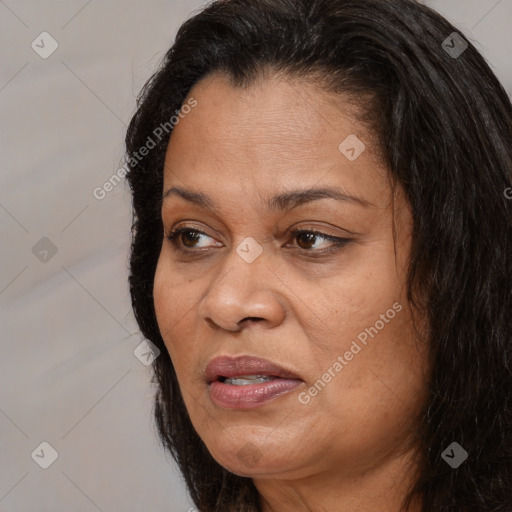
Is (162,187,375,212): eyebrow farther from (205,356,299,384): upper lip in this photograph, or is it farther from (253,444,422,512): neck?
(253,444,422,512): neck

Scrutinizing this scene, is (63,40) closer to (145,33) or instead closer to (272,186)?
(145,33)

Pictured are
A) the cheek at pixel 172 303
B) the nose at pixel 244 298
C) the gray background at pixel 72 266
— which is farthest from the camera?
the gray background at pixel 72 266

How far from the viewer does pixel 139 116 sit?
108 inches

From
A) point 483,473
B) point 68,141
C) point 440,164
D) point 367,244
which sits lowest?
point 483,473

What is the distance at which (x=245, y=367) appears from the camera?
2250 mm

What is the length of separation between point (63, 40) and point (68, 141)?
1.05 ft

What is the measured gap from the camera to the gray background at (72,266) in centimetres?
373

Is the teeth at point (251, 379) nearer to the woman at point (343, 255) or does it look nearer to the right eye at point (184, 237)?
the woman at point (343, 255)

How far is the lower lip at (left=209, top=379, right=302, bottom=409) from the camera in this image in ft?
7.41

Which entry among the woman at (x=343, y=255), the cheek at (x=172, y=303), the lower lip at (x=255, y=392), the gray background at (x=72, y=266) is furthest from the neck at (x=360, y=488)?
the gray background at (x=72, y=266)

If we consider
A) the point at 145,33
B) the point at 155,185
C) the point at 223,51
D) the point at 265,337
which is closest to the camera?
the point at 265,337

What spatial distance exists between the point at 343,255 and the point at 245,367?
0.94ft

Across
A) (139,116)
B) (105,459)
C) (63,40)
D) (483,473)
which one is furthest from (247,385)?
(63,40)

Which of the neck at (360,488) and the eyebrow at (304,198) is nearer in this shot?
the eyebrow at (304,198)
